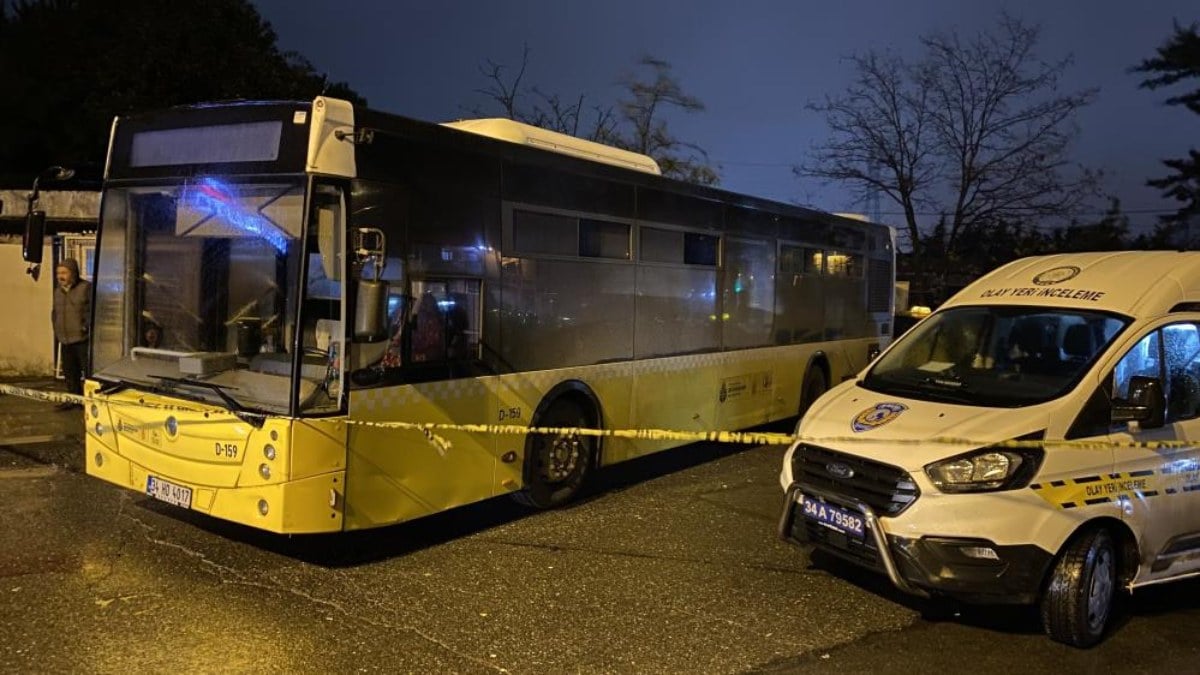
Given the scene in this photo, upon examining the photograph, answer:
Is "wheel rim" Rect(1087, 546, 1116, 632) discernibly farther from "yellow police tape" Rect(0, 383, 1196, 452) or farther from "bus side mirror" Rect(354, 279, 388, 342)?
"bus side mirror" Rect(354, 279, 388, 342)

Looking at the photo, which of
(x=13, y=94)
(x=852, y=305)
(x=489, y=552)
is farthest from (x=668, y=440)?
(x=13, y=94)

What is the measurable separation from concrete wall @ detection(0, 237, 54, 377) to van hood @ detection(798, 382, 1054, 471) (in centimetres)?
1220

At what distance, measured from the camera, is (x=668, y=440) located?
846 cm

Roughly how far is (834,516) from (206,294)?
4.36 meters

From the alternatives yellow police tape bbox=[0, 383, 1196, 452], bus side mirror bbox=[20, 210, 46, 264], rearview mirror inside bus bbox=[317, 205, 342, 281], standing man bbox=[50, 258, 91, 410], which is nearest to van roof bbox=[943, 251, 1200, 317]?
yellow police tape bbox=[0, 383, 1196, 452]

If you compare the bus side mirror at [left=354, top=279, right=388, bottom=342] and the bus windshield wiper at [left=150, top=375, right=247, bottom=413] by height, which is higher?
the bus side mirror at [left=354, top=279, right=388, bottom=342]

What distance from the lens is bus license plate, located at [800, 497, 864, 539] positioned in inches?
187

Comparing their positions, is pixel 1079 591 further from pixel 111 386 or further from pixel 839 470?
pixel 111 386

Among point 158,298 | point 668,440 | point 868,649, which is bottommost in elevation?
point 868,649

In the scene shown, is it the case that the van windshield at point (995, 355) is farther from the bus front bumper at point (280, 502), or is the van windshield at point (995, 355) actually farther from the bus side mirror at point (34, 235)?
the bus side mirror at point (34, 235)

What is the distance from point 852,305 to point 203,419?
9.42 m

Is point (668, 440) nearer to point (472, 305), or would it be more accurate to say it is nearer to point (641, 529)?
point (641, 529)

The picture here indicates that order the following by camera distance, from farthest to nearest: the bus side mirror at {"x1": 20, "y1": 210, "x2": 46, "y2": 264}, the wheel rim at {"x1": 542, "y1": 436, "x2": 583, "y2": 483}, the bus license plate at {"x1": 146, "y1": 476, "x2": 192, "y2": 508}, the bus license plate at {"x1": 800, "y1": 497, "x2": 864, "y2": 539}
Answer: the wheel rim at {"x1": 542, "y1": 436, "x2": 583, "y2": 483} → the bus side mirror at {"x1": 20, "y1": 210, "x2": 46, "y2": 264} → the bus license plate at {"x1": 146, "y1": 476, "x2": 192, "y2": 508} → the bus license plate at {"x1": 800, "y1": 497, "x2": 864, "y2": 539}

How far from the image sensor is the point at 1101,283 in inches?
215
